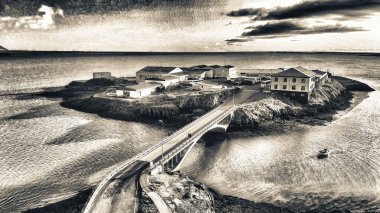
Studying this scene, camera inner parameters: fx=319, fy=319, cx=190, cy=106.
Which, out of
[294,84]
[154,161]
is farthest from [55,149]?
[294,84]

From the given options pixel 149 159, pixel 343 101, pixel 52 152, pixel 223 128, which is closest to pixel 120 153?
pixel 52 152

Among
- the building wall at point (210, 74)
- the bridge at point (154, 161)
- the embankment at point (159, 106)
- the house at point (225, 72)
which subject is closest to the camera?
the bridge at point (154, 161)

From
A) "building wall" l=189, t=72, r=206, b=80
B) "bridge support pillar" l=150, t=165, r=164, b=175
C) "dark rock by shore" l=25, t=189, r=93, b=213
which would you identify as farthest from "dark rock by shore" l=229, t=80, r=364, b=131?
"building wall" l=189, t=72, r=206, b=80

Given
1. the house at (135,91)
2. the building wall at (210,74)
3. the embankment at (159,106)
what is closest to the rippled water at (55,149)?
the embankment at (159,106)

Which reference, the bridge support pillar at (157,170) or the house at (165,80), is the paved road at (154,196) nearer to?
the bridge support pillar at (157,170)

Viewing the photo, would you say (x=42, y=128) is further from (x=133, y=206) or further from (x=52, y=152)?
(x=133, y=206)

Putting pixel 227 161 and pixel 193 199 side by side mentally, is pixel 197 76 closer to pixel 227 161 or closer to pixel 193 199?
pixel 227 161

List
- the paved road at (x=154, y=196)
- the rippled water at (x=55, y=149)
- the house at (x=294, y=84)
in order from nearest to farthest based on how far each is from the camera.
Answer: the paved road at (x=154, y=196) < the rippled water at (x=55, y=149) < the house at (x=294, y=84)

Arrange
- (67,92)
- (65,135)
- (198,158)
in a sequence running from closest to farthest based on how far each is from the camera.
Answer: (198,158) → (65,135) → (67,92)
